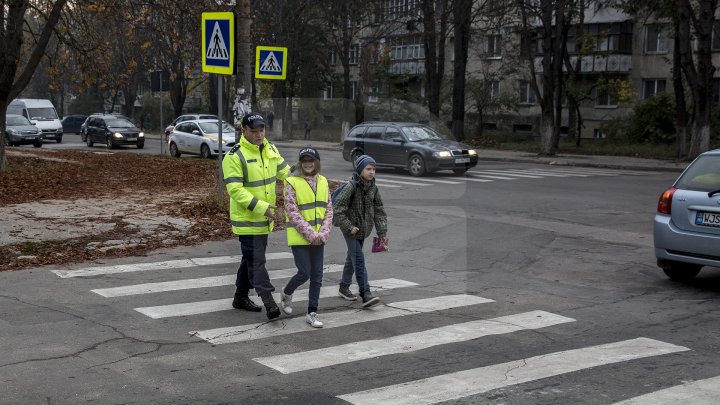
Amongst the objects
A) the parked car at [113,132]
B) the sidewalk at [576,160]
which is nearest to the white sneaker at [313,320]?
the sidewalk at [576,160]

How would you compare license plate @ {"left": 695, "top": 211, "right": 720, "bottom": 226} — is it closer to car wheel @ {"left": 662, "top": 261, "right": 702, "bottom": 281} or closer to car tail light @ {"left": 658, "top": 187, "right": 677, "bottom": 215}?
car tail light @ {"left": 658, "top": 187, "right": 677, "bottom": 215}

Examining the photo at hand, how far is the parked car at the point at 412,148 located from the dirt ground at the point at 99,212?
5247 millimetres

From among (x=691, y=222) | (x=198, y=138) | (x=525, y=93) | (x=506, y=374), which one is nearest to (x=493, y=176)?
(x=198, y=138)

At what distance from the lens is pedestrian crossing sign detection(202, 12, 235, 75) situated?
12.9m

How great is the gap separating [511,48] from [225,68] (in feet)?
132

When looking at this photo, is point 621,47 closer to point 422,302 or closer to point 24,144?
point 24,144

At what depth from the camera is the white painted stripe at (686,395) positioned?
5566 mm

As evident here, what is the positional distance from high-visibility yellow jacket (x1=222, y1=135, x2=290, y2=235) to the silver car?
4473 millimetres

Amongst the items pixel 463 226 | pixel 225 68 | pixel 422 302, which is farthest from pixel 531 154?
pixel 422 302

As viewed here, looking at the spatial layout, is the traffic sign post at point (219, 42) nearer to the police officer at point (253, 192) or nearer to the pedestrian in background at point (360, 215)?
the pedestrian in background at point (360, 215)

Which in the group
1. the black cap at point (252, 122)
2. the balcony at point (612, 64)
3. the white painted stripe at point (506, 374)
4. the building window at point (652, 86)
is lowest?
the white painted stripe at point (506, 374)

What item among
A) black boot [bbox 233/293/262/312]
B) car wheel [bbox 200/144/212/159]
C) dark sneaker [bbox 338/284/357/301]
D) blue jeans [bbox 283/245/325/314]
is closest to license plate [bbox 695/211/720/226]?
dark sneaker [bbox 338/284/357/301]

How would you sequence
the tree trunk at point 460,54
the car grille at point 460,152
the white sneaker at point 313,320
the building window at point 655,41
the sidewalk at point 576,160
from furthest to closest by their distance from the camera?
the building window at point 655,41, the tree trunk at point 460,54, the sidewalk at point 576,160, the car grille at point 460,152, the white sneaker at point 313,320

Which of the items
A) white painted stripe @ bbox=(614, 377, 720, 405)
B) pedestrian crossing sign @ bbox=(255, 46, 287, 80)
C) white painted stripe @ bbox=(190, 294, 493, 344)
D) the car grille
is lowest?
white painted stripe @ bbox=(190, 294, 493, 344)
